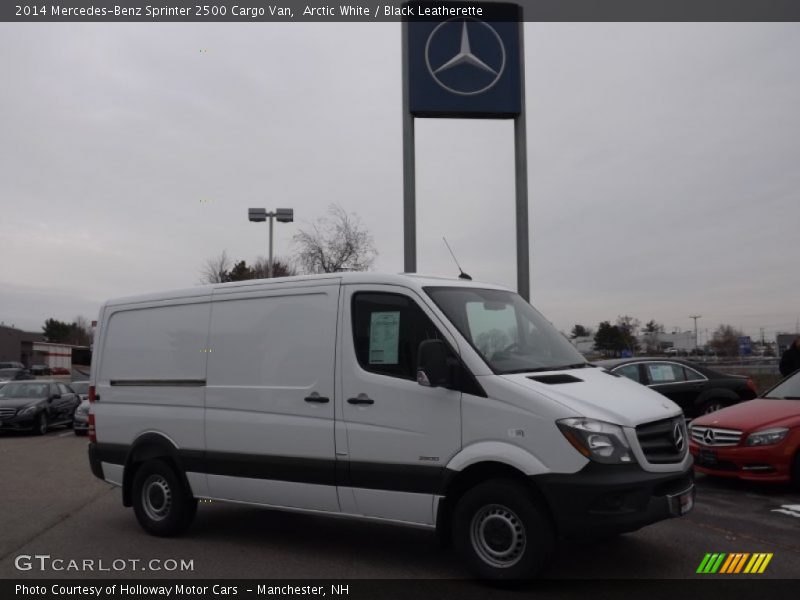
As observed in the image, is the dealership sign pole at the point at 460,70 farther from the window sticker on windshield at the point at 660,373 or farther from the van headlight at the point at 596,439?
the van headlight at the point at 596,439

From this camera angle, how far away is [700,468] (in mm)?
9641

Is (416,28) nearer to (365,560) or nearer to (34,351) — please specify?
(365,560)

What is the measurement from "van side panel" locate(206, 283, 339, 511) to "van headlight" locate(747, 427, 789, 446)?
5.43 meters

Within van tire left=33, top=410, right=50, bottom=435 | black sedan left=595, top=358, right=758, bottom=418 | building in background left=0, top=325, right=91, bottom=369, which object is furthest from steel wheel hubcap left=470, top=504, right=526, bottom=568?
building in background left=0, top=325, right=91, bottom=369

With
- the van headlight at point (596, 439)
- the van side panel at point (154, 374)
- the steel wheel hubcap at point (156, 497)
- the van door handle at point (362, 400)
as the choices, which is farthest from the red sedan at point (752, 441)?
the steel wheel hubcap at point (156, 497)

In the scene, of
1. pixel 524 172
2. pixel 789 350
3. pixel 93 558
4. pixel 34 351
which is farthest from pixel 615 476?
pixel 34 351

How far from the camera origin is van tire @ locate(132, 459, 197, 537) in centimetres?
751

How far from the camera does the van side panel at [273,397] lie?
6496mm

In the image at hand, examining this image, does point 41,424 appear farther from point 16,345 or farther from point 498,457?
point 16,345

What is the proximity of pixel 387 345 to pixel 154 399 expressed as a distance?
2.90m

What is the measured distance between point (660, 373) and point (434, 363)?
935 centimetres

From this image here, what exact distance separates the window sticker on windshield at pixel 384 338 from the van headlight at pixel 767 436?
5.24m

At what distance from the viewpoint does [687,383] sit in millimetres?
13883

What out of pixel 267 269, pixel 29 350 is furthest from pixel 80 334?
pixel 267 269
